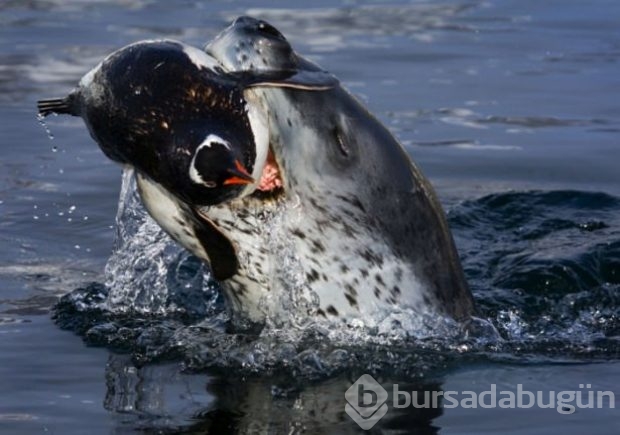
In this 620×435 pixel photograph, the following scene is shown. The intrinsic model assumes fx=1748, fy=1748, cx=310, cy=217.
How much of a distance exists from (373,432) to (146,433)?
0.73 m

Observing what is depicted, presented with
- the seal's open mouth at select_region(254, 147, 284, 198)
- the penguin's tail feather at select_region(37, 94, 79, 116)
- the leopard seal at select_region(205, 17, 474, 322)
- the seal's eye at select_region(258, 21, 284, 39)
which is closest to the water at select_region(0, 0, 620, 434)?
the leopard seal at select_region(205, 17, 474, 322)

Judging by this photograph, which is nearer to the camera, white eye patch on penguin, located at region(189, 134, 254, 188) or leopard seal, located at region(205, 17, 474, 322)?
white eye patch on penguin, located at region(189, 134, 254, 188)

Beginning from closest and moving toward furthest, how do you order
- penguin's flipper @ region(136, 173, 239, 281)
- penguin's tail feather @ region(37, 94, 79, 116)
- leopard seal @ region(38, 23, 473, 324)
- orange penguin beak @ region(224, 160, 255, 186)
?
orange penguin beak @ region(224, 160, 255, 186), leopard seal @ region(38, 23, 473, 324), penguin's tail feather @ region(37, 94, 79, 116), penguin's flipper @ region(136, 173, 239, 281)

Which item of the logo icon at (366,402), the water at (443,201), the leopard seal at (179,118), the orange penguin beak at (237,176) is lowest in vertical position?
the logo icon at (366,402)

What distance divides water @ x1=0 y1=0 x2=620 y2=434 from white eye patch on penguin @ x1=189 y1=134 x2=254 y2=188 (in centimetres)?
84

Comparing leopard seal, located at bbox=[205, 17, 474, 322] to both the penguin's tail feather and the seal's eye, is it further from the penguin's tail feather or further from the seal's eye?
the penguin's tail feather

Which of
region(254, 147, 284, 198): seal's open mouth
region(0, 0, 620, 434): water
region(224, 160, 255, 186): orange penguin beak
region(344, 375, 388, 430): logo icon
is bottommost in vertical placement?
region(344, 375, 388, 430): logo icon

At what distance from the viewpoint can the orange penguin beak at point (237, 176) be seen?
5402mm

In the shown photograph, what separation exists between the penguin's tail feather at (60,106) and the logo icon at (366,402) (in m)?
1.36

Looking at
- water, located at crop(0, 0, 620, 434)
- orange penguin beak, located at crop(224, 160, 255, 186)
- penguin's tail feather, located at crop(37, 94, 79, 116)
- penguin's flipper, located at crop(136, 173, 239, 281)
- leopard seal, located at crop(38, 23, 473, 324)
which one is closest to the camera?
orange penguin beak, located at crop(224, 160, 255, 186)

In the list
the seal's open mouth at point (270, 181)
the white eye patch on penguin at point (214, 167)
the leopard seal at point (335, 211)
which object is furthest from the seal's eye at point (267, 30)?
the white eye patch on penguin at point (214, 167)

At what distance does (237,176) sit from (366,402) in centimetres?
106

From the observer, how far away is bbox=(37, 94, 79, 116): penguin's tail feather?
5.77 meters

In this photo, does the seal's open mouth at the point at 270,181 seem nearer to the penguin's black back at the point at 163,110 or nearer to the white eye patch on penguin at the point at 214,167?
the penguin's black back at the point at 163,110
